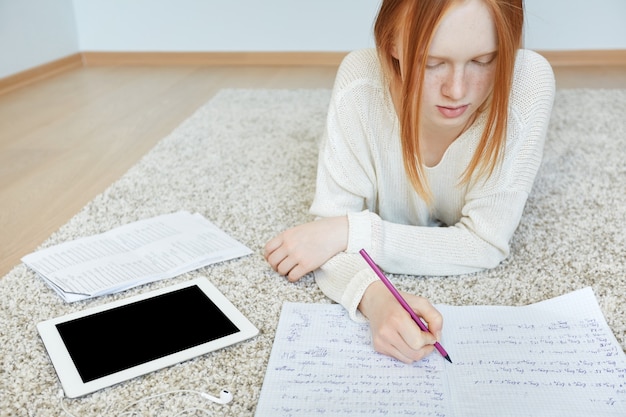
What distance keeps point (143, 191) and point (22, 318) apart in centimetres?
51

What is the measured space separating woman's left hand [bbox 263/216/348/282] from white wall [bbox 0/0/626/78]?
1900 millimetres

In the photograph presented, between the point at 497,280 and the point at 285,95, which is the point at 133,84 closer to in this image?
the point at 285,95

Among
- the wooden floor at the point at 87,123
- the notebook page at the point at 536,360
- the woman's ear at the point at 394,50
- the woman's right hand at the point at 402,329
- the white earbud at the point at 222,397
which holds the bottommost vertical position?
the wooden floor at the point at 87,123

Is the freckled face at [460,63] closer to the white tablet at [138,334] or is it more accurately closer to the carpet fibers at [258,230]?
the carpet fibers at [258,230]

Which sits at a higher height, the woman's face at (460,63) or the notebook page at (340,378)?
the woman's face at (460,63)

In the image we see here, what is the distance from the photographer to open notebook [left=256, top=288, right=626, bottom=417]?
2.26 feet

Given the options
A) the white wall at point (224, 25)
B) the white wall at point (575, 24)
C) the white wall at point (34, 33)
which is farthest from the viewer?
the white wall at point (224, 25)

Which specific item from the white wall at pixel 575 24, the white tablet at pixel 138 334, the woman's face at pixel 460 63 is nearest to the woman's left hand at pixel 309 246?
the white tablet at pixel 138 334

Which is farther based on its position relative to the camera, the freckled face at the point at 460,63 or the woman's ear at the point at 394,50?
the woman's ear at the point at 394,50

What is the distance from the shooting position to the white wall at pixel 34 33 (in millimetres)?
2453

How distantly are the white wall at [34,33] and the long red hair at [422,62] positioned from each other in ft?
6.63

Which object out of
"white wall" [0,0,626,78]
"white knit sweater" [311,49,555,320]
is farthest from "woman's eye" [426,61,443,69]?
"white wall" [0,0,626,78]

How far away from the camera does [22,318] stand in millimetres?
896

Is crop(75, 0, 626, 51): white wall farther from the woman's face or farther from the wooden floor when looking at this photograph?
the woman's face
